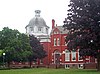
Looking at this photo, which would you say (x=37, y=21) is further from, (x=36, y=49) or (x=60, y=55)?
(x=60, y=55)

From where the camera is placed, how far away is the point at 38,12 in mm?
117438

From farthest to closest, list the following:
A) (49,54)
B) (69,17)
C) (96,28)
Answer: (49,54) < (69,17) < (96,28)

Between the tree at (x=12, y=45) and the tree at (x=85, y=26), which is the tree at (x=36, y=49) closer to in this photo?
the tree at (x=12, y=45)

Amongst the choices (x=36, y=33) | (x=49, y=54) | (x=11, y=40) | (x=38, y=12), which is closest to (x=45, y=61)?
(x=49, y=54)

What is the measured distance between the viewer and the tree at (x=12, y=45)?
77062 mm

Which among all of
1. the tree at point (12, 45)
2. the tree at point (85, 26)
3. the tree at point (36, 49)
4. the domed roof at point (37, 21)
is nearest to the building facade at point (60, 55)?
the tree at point (36, 49)

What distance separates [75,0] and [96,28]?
6.46 m

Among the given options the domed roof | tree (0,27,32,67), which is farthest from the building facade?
tree (0,27,32,67)

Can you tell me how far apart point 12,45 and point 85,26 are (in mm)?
29766

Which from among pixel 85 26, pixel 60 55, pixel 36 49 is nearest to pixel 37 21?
pixel 36 49

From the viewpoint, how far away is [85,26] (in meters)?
52.0

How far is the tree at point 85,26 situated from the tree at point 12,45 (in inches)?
1024

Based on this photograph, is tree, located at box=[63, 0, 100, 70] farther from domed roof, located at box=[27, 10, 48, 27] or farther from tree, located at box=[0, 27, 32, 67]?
domed roof, located at box=[27, 10, 48, 27]

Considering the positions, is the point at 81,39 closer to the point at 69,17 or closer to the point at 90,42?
the point at 90,42
